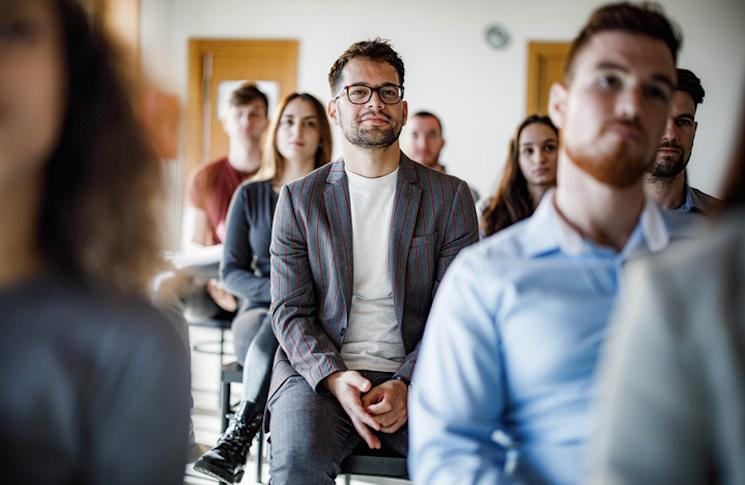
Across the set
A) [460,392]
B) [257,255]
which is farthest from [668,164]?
[257,255]

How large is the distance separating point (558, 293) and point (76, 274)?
2.35 ft

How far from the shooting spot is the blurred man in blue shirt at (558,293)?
111cm

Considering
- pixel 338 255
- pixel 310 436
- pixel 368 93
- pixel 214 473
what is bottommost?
pixel 214 473

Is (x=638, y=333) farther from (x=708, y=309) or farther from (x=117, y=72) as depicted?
(x=117, y=72)

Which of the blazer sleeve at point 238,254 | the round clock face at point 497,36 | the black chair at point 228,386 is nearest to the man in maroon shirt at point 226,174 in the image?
the blazer sleeve at point 238,254

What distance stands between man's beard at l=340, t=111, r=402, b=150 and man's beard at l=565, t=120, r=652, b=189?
0.92 m

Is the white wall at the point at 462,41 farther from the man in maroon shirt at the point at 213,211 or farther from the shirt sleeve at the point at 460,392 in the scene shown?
the shirt sleeve at the point at 460,392

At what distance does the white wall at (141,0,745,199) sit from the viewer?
5.70 m

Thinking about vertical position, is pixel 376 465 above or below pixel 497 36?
below

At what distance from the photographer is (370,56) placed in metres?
2.17

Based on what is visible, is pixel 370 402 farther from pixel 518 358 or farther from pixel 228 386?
pixel 228 386

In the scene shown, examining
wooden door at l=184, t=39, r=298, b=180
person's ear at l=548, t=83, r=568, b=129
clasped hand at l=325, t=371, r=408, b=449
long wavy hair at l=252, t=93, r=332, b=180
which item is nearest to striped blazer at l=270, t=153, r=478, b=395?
clasped hand at l=325, t=371, r=408, b=449

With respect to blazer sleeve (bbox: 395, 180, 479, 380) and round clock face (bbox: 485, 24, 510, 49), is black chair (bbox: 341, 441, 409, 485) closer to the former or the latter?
blazer sleeve (bbox: 395, 180, 479, 380)

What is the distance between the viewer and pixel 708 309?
0.69m
